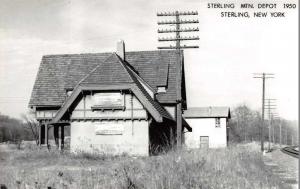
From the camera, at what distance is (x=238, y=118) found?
108625 millimetres

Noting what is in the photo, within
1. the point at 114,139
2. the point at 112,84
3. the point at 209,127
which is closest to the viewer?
the point at 112,84

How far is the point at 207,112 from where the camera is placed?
61.3 meters

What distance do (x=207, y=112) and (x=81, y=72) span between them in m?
33.7

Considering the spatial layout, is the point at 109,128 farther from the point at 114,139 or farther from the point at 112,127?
the point at 114,139

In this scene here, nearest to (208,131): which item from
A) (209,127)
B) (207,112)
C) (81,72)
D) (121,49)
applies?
(209,127)

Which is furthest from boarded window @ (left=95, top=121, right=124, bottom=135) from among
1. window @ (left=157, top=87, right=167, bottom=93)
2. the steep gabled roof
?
window @ (left=157, top=87, right=167, bottom=93)

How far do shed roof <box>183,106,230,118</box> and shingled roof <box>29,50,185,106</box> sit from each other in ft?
97.8

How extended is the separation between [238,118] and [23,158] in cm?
9104

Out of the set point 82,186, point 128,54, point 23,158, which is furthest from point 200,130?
point 82,186

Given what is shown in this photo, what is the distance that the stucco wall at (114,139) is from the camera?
2447 centimetres

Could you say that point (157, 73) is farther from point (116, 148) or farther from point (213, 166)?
point (213, 166)

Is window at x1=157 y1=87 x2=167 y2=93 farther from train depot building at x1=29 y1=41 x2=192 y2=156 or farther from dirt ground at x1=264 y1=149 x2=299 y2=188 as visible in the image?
dirt ground at x1=264 y1=149 x2=299 y2=188

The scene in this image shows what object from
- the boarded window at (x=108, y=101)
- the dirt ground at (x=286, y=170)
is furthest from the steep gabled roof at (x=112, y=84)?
the dirt ground at (x=286, y=170)

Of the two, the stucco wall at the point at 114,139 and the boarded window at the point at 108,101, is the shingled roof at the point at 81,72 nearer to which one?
the boarded window at the point at 108,101
